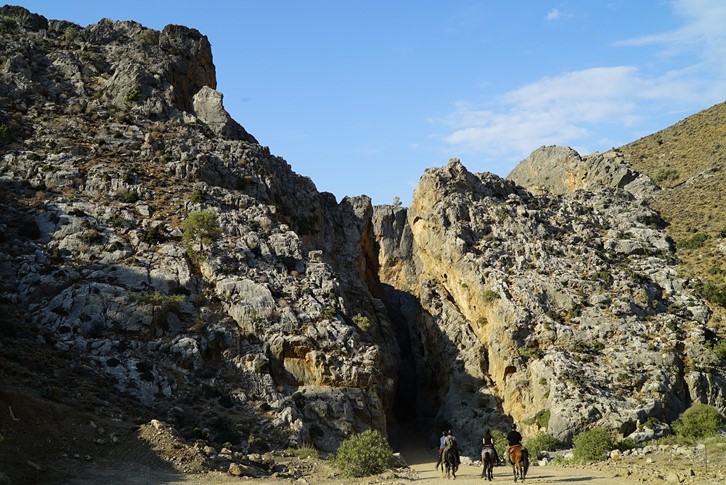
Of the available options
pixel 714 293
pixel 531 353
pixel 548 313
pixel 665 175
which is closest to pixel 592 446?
pixel 531 353

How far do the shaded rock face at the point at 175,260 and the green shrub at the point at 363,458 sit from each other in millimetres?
6686

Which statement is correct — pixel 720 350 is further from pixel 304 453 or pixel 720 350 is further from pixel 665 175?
pixel 665 175

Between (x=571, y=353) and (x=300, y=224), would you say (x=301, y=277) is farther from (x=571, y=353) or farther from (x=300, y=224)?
(x=571, y=353)

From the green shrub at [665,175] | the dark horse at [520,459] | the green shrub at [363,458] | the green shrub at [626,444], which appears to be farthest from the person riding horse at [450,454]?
the green shrub at [665,175]

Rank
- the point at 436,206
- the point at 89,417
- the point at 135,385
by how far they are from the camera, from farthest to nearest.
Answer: the point at 436,206
the point at 135,385
the point at 89,417

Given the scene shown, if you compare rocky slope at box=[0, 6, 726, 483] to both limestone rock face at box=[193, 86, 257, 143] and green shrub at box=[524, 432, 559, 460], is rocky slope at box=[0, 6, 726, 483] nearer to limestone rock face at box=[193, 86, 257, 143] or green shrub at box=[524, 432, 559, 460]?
limestone rock face at box=[193, 86, 257, 143]

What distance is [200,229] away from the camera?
48312mm

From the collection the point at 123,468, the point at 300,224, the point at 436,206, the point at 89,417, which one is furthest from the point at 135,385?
the point at 436,206

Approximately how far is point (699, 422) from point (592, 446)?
1189 centimetres

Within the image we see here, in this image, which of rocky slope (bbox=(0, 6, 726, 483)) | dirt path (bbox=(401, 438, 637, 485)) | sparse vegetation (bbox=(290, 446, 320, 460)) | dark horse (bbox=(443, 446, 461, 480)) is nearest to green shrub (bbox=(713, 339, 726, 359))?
rocky slope (bbox=(0, 6, 726, 483))

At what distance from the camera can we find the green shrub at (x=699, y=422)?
136 feet

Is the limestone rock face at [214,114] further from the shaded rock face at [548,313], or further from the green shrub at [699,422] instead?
the green shrub at [699,422]

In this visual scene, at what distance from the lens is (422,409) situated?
60750 millimetres

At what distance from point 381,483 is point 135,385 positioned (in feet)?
56.6
